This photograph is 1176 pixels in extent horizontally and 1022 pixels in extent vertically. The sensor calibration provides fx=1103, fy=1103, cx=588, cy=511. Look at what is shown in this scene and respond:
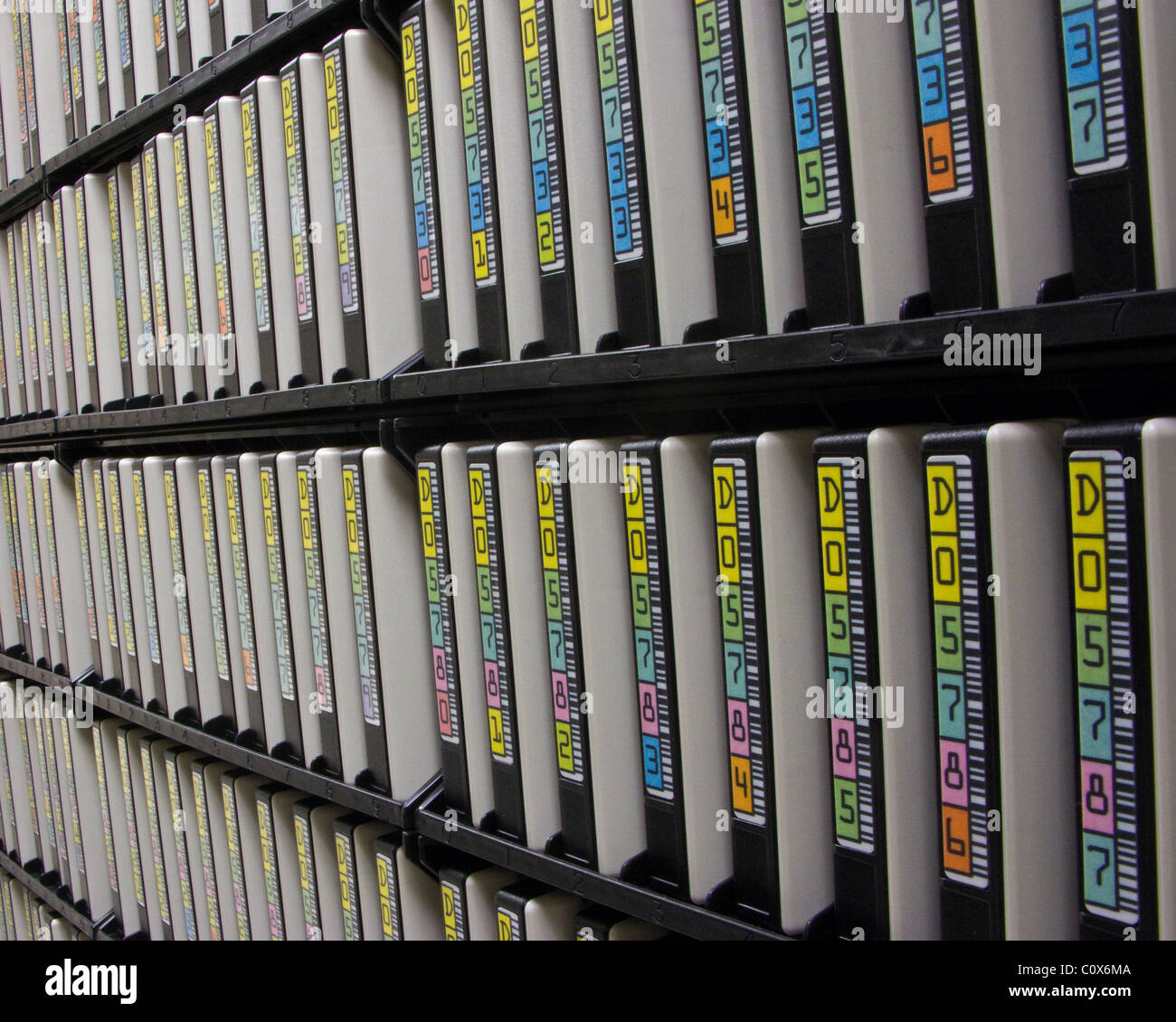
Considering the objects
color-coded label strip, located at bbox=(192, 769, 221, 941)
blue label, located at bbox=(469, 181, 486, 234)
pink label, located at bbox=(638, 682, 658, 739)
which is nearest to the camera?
pink label, located at bbox=(638, 682, 658, 739)

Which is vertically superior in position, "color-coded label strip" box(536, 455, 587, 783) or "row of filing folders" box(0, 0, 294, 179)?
"row of filing folders" box(0, 0, 294, 179)

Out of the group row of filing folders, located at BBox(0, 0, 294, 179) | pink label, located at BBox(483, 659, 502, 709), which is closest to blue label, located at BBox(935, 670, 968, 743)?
pink label, located at BBox(483, 659, 502, 709)

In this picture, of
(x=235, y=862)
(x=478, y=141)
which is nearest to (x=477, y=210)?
(x=478, y=141)

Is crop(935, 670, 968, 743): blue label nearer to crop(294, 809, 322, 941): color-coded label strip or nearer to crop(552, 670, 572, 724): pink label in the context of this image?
crop(552, 670, 572, 724): pink label

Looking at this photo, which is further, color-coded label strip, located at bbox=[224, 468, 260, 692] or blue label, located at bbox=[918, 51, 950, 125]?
color-coded label strip, located at bbox=[224, 468, 260, 692]

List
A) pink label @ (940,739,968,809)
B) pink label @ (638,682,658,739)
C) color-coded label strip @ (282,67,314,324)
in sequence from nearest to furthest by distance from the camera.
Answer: pink label @ (940,739,968,809) < pink label @ (638,682,658,739) < color-coded label strip @ (282,67,314,324)

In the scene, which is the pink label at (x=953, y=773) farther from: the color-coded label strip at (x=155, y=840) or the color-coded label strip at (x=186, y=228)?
the color-coded label strip at (x=155, y=840)

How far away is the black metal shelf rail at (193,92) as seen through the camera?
1.22 meters

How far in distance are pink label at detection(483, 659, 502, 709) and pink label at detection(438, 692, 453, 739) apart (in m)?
0.08

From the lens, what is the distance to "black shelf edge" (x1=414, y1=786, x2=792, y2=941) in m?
0.86

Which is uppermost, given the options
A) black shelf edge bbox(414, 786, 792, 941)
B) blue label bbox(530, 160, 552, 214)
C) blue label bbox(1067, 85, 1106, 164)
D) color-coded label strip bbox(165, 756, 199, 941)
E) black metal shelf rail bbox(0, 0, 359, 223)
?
black metal shelf rail bbox(0, 0, 359, 223)
